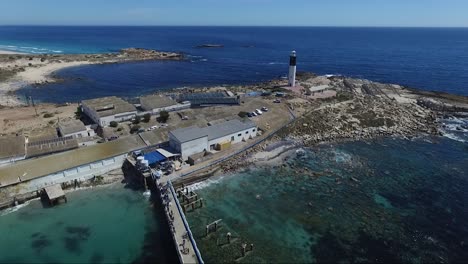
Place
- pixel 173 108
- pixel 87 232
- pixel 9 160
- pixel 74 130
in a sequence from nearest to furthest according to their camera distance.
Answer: pixel 87 232 < pixel 9 160 < pixel 74 130 < pixel 173 108

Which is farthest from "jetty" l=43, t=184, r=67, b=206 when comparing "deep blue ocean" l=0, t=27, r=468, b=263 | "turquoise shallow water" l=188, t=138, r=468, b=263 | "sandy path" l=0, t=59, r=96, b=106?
"sandy path" l=0, t=59, r=96, b=106

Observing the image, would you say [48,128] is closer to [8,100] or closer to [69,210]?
[69,210]

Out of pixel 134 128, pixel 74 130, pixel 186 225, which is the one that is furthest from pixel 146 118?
pixel 186 225

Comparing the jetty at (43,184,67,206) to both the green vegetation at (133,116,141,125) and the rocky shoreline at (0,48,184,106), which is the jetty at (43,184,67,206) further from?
the rocky shoreline at (0,48,184,106)

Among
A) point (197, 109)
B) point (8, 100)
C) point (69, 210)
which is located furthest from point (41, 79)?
point (69, 210)

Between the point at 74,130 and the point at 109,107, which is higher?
the point at 109,107

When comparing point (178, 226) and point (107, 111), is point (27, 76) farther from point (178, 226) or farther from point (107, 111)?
point (178, 226)

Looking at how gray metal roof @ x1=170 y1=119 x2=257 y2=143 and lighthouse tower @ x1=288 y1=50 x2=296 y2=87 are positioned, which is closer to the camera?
gray metal roof @ x1=170 y1=119 x2=257 y2=143
